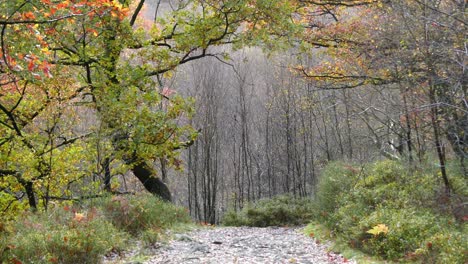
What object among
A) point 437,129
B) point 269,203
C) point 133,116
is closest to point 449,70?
point 437,129

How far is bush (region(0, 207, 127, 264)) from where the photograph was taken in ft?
17.1

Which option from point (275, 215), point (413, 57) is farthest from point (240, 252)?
point (275, 215)

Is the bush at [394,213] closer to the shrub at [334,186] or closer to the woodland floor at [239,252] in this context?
the shrub at [334,186]

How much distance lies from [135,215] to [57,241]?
3052mm

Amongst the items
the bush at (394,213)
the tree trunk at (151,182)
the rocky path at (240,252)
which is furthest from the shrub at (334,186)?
the tree trunk at (151,182)

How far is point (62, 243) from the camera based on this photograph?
17.6 feet

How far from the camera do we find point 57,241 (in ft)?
17.6

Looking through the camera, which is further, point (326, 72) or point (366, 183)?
point (326, 72)

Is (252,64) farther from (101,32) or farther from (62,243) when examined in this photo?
(62,243)

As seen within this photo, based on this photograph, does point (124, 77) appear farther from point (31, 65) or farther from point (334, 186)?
point (31, 65)

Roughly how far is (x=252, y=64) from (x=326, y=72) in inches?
476

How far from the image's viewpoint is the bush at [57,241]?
5199 mm

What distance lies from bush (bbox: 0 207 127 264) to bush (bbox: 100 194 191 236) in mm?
1425

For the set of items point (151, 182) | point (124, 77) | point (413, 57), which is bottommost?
point (151, 182)
